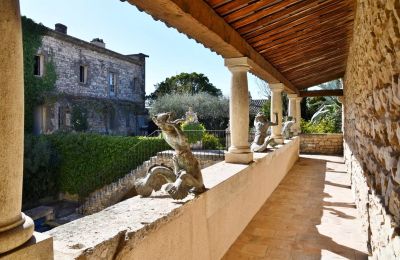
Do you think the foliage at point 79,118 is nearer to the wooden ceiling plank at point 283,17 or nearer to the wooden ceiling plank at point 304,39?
the wooden ceiling plank at point 304,39

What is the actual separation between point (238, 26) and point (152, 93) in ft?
73.7

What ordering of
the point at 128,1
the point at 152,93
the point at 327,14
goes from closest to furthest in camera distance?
the point at 128,1
the point at 327,14
the point at 152,93

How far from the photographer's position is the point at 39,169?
452 inches

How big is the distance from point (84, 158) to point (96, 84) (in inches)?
218

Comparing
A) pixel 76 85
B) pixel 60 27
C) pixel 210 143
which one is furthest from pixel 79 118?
pixel 210 143

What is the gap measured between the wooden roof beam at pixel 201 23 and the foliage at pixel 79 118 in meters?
12.6

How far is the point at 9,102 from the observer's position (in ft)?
3.30

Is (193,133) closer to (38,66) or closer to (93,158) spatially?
(93,158)

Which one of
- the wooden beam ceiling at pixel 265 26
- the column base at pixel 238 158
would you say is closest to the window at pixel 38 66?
the wooden beam ceiling at pixel 265 26

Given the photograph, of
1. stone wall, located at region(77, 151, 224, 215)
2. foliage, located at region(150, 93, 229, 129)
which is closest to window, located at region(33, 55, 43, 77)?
stone wall, located at region(77, 151, 224, 215)

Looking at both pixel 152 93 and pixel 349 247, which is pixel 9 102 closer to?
pixel 349 247

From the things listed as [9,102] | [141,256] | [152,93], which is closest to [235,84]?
[141,256]

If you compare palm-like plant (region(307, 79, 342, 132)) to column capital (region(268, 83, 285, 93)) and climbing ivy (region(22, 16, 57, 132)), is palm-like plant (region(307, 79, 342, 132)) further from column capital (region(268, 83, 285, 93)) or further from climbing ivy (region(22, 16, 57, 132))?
climbing ivy (region(22, 16, 57, 132))

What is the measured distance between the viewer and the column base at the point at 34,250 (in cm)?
102
